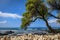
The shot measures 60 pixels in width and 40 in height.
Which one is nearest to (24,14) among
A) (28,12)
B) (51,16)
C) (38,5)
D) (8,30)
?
(28,12)

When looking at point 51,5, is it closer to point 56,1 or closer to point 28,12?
point 56,1

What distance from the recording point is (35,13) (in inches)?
376

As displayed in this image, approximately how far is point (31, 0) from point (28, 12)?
2.17ft

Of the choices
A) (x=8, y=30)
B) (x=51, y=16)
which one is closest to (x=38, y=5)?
(x=51, y=16)

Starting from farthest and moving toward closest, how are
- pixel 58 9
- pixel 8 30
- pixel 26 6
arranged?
pixel 58 9
pixel 26 6
pixel 8 30

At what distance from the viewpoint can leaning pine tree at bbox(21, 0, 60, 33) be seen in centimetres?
914

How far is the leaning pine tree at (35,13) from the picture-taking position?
9.14 metres

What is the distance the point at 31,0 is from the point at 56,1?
4.58 feet

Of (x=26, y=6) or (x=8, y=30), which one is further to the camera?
(x=26, y=6)

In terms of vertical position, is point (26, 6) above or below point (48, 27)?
above

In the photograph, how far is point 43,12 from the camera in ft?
31.6

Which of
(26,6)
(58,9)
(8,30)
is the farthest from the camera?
(58,9)

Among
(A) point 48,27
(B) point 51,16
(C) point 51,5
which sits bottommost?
(A) point 48,27

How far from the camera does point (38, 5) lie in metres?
9.26
